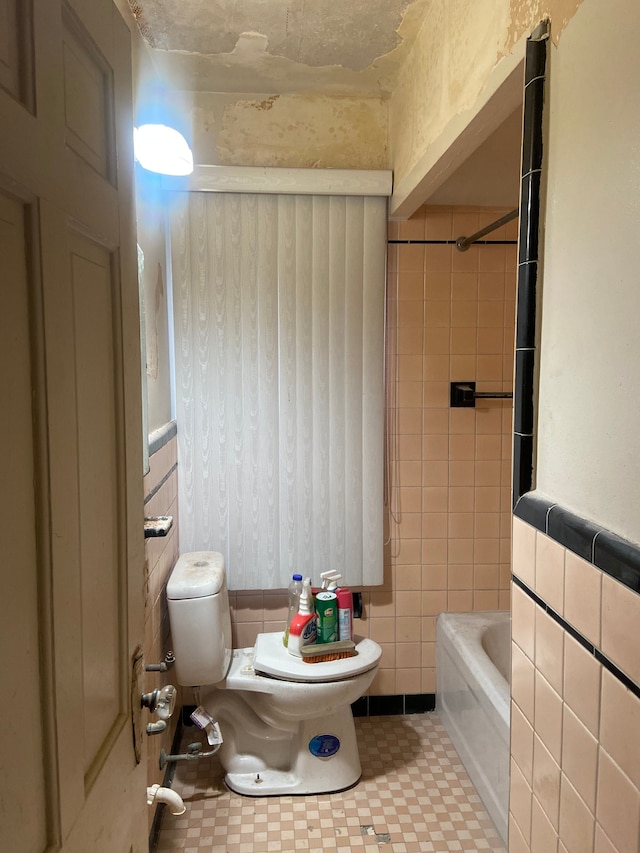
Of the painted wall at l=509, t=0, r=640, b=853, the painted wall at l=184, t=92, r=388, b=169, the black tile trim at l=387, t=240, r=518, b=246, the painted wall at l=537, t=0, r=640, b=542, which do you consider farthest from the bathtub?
the painted wall at l=184, t=92, r=388, b=169

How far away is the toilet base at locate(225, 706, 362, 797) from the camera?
204cm

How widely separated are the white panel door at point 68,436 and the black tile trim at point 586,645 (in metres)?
0.66

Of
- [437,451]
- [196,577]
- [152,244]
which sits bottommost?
[196,577]

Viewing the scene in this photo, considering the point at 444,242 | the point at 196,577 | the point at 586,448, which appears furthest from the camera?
the point at 444,242

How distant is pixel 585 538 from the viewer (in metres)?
0.91

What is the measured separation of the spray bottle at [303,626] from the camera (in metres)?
2.06

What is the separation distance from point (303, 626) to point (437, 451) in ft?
2.90

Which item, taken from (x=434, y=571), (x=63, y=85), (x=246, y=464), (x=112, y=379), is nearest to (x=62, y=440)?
(x=112, y=379)

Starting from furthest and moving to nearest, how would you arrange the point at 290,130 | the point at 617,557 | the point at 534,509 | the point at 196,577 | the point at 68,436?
the point at 290,130 < the point at 196,577 < the point at 534,509 < the point at 617,557 < the point at 68,436

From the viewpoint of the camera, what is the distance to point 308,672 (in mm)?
1983

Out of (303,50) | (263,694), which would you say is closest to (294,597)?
(263,694)

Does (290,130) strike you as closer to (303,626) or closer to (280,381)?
(280,381)

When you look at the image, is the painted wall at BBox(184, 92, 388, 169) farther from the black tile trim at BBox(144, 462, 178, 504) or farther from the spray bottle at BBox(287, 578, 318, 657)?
the spray bottle at BBox(287, 578, 318, 657)

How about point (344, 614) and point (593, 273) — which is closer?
point (593, 273)
